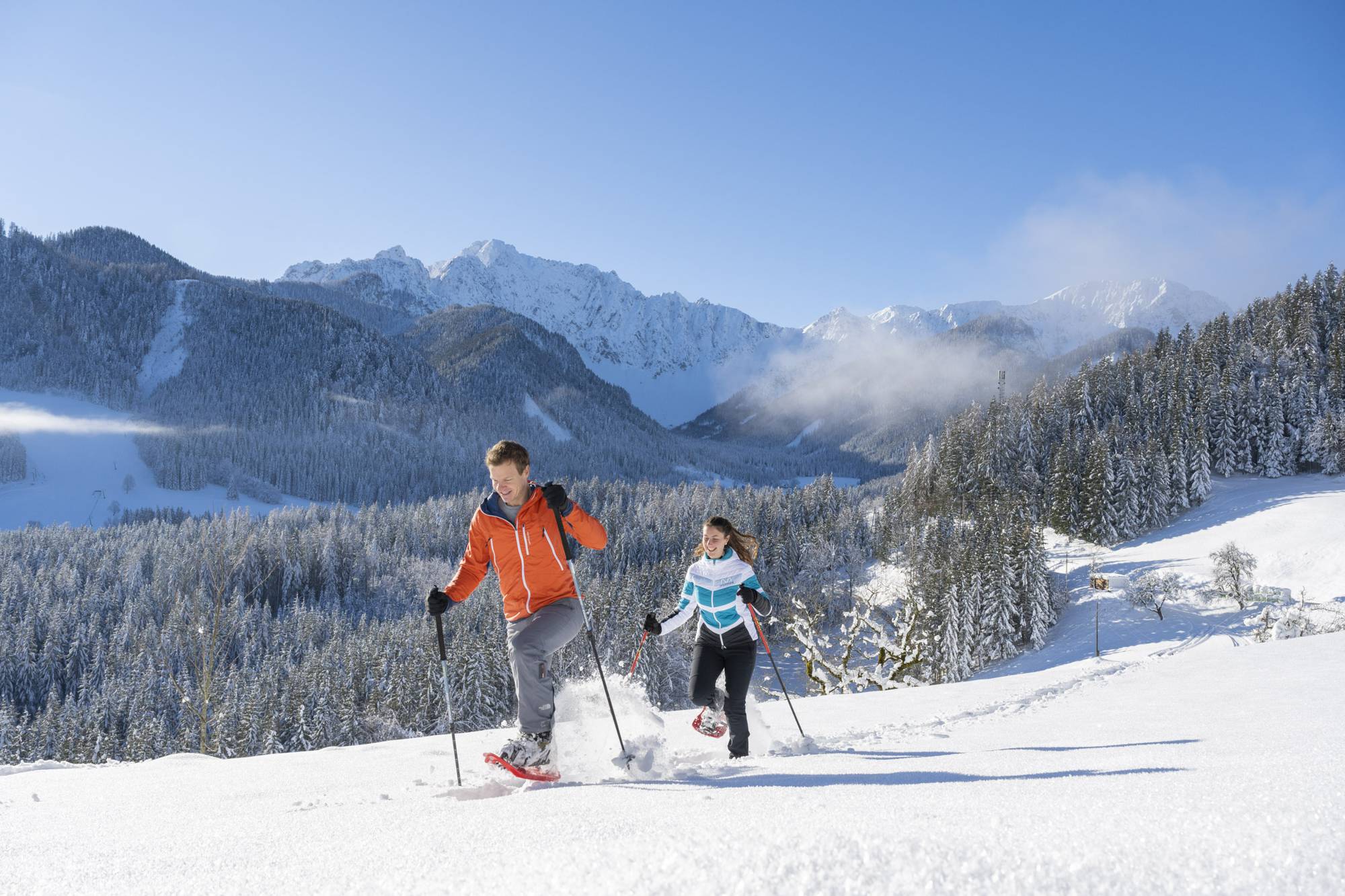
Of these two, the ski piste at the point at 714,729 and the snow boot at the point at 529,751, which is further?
the ski piste at the point at 714,729

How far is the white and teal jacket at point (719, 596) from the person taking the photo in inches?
251

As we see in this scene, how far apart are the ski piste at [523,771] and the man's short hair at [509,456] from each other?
6.72 ft

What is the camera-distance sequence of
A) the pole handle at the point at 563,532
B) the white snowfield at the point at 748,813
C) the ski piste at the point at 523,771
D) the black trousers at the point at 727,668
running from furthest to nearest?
1. the black trousers at the point at 727,668
2. the pole handle at the point at 563,532
3. the ski piste at the point at 523,771
4. the white snowfield at the point at 748,813

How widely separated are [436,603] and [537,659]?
0.91 meters

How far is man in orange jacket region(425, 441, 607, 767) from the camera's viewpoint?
494 cm

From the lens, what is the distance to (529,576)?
201 inches

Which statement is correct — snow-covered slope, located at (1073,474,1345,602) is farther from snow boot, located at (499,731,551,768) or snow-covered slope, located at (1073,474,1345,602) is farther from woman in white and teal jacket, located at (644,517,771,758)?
snow boot, located at (499,731,551,768)

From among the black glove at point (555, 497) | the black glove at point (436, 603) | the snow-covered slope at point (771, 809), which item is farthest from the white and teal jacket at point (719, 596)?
the black glove at point (436, 603)

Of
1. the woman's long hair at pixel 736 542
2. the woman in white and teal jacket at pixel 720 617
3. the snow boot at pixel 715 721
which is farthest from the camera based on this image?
the snow boot at pixel 715 721

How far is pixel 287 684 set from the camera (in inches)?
1956

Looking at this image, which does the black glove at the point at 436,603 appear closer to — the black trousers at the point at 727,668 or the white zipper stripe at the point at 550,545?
the white zipper stripe at the point at 550,545

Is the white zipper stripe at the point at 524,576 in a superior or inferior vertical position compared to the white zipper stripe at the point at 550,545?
inferior

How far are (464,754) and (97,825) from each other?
10.7 feet

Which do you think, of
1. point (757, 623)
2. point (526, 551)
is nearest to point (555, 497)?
point (526, 551)
